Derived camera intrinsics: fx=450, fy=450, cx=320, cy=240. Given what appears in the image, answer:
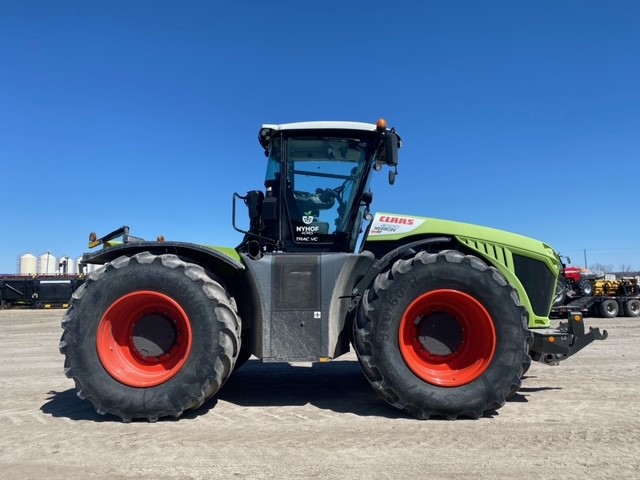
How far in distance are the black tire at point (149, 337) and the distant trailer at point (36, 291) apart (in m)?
24.8

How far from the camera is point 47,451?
3441mm

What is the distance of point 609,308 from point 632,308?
4.51 ft

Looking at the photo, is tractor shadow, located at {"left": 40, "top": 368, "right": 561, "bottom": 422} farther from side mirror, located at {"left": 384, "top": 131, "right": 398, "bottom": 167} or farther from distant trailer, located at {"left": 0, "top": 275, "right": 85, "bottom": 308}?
distant trailer, located at {"left": 0, "top": 275, "right": 85, "bottom": 308}

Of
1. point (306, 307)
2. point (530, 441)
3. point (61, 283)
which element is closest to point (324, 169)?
point (306, 307)

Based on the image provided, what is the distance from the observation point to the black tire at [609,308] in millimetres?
19719

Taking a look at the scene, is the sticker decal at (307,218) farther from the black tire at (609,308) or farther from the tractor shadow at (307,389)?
the black tire at (609,308)

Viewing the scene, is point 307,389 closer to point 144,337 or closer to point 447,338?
point 447,338

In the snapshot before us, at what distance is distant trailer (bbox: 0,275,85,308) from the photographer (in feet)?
86.5

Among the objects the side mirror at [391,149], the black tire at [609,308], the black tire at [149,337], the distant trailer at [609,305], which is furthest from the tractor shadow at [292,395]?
the black tire at [609,308]

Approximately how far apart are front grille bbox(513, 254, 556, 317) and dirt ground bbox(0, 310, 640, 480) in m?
1.06

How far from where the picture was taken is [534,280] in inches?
187

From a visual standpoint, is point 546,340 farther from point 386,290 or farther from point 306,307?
point 306,307

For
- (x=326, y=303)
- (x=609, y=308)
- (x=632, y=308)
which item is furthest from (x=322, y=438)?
(x=632, y=308)

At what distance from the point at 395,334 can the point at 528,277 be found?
165 cm
